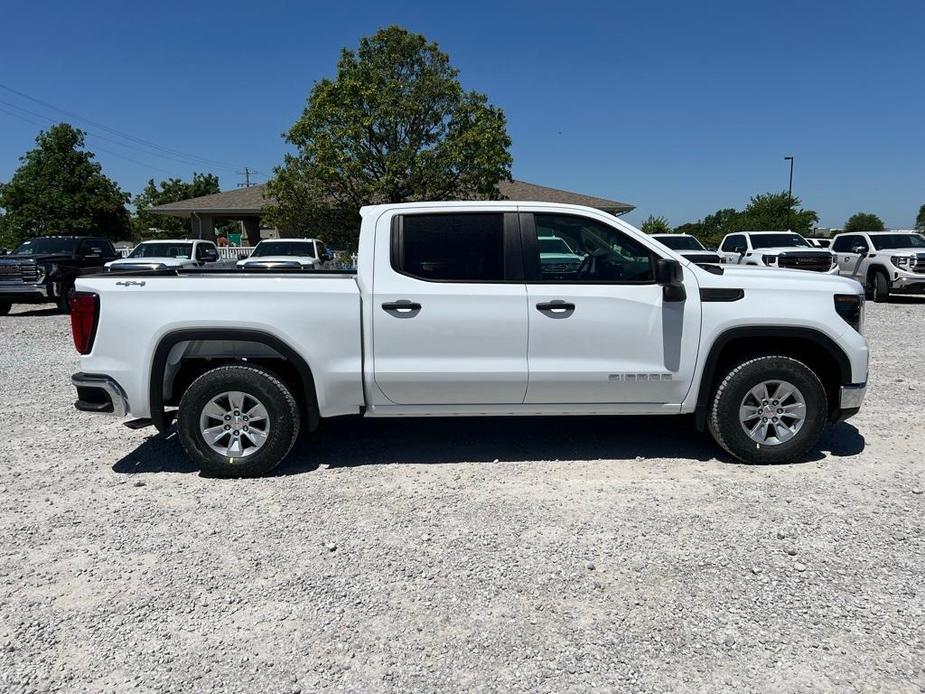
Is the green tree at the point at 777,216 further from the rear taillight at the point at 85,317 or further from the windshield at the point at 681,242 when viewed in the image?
the rear taillight at the point at 85,317

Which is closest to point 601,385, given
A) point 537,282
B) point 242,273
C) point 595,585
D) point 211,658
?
point 537,282

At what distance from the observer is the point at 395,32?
21938 mm

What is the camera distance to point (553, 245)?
4.84m

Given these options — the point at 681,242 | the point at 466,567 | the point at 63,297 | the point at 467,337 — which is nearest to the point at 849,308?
the point at 467,337

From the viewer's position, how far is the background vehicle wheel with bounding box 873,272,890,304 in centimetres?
1716

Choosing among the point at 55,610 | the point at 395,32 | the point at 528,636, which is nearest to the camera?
the point at 528,636

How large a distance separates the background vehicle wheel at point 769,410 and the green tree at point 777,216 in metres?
47.4

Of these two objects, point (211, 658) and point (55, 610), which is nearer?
point (211, 658)

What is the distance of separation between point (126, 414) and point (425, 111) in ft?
63.6

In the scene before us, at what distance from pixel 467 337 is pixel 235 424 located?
1.71 metres

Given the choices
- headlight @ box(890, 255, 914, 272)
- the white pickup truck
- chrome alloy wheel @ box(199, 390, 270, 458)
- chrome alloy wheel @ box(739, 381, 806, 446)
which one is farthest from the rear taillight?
headlight @ box(890, 255, 914, 272)

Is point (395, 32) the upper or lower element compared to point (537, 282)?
upper

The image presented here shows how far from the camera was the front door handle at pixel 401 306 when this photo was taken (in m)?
4.54

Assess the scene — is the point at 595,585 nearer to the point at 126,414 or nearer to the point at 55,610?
the point at 55,610
